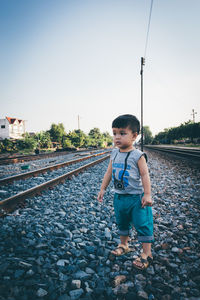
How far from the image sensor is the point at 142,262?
1802mm

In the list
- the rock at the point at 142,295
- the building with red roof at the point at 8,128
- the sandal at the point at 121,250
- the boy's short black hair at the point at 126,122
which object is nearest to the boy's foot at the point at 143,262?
the sandal at the point at 121,250

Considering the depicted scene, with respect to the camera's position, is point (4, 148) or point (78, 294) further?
point (4, 148)

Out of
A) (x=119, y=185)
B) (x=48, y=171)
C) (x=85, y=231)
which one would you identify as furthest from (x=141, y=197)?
(x=48, y=171)

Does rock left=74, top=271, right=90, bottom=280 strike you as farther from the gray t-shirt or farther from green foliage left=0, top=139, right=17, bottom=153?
green foliage left=0, top=139, right=17, bottom=153

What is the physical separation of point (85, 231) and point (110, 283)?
104cm

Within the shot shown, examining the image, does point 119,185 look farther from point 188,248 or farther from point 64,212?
point 64,212

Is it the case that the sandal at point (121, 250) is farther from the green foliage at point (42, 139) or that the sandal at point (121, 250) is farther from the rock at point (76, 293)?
the green foliage at point (42, 139)

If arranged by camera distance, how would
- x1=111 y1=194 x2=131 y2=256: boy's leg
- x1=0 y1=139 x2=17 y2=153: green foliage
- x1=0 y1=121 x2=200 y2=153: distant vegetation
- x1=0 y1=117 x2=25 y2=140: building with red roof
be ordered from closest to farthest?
x1=111 y1=194 x2=131 y2=256: boy's leg → x1=0 y1=139 x2=17 y2=153: green foliage → x1=0 y1=121 x2=200 y2=153: distant vegetation → x1=0 y1=117 x2=25 y2=140: building with red roof

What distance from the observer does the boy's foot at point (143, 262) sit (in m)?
1.75

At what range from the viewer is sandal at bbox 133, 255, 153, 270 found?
175cm

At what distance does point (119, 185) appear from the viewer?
1879mm

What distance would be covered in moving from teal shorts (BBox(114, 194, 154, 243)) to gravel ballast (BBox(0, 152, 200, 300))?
386mm

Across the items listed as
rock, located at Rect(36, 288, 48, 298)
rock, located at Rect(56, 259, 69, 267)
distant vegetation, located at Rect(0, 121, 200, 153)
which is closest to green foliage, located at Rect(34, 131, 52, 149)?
distant vegetation, located at Rect(0, 121, 200, 153)

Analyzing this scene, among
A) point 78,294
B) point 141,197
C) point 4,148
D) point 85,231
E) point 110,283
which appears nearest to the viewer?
point 78,294
